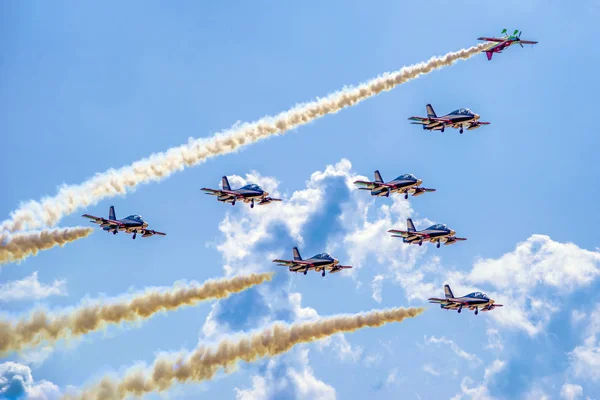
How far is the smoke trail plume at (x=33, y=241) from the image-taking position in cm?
12094

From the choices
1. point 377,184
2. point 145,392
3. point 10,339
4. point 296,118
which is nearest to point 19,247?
point 10,339

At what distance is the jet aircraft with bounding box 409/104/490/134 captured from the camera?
12769 centimetres

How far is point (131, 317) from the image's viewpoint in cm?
12519

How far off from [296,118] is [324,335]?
3599 cm

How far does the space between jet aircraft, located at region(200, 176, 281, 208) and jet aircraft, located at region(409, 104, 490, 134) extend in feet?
86.2

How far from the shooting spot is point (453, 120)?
128m

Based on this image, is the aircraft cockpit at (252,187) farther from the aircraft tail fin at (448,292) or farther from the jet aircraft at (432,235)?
the aircraft tail fin at (448,292)

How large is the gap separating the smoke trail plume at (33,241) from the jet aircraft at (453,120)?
2172 inches

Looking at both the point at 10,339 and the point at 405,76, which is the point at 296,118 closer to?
the point at 405,76

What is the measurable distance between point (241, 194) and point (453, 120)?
1391 inches

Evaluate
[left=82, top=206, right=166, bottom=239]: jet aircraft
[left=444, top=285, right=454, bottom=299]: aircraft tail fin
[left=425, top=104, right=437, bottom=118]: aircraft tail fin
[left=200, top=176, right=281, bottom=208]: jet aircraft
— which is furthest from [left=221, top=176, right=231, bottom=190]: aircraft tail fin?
[left=444, top=285, right=454, bottom=299]: aircraft tail fin

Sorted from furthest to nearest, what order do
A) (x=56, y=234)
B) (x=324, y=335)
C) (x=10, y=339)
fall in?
(x=324, y=335) < (x=56, y=234) < (x=10, y=339)

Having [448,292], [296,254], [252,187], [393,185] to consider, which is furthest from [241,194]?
[448,292]

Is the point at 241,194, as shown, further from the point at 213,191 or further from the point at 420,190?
Result: the point at 420,190
